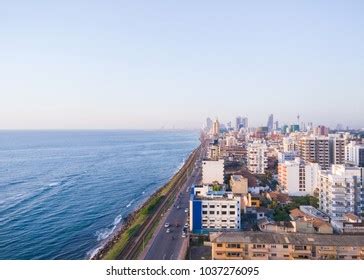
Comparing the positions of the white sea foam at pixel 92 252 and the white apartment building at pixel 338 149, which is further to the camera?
the white apartment building at pixel 338 149

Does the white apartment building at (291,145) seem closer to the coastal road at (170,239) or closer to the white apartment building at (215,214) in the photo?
the coastal road at (170,239)

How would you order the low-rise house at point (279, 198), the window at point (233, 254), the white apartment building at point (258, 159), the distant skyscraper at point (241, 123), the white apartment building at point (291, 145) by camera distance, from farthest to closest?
1. the distant skyscraper at point (241, 123)
2. the white apartment building at point (291, 145)
3. the white apartment building at point (258, 159)
4. the low-rise house at point (279, 198)
5. the window at point (233, 254)

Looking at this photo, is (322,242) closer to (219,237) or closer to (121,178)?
(219,237)

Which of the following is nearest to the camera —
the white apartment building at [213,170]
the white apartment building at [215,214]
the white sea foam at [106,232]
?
the white apartment building at [215,214]

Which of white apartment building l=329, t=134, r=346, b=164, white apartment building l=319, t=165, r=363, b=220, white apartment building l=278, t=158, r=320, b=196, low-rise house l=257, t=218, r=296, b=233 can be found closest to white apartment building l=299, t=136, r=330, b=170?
white apartment building l=329, t=134, r=346, b=164

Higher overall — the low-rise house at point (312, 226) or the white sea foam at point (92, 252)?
the low-rise house at point (312, 226)

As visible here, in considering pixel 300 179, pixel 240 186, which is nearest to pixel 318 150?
pixel 300 179

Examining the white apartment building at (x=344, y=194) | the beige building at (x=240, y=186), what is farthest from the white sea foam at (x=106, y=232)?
the white apartment building at (x=344, y=194)
